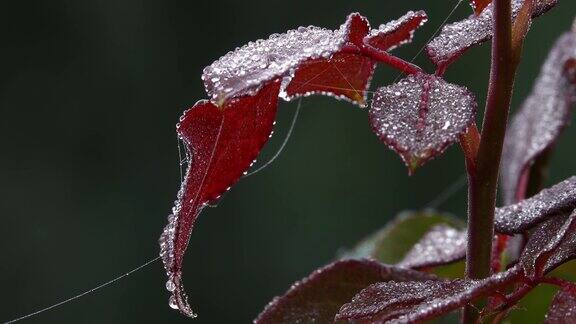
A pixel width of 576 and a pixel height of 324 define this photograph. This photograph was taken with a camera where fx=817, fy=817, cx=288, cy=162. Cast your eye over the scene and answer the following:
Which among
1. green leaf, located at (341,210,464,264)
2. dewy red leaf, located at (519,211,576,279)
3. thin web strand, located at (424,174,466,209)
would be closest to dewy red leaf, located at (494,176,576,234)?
dewy red leaf, located at (519,211,576,279)

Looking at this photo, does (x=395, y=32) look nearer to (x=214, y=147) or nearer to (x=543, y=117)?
(x=214, y=147)

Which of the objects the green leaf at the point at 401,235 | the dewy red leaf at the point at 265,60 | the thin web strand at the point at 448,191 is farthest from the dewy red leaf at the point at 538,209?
the thin web strand at the point at 448,191

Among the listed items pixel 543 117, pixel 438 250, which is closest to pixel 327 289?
pixel 438 250

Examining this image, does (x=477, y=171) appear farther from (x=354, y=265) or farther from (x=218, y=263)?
(x=218, y=263)

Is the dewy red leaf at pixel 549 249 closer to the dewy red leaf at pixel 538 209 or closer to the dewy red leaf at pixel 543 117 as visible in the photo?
the dewy red leaf at pixel 538 209

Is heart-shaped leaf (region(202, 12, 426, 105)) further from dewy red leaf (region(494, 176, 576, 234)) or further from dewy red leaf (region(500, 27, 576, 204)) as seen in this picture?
dewy red leaf (region(500, 27, 576, 204))

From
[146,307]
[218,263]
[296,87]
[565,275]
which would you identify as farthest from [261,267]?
[296,87]
